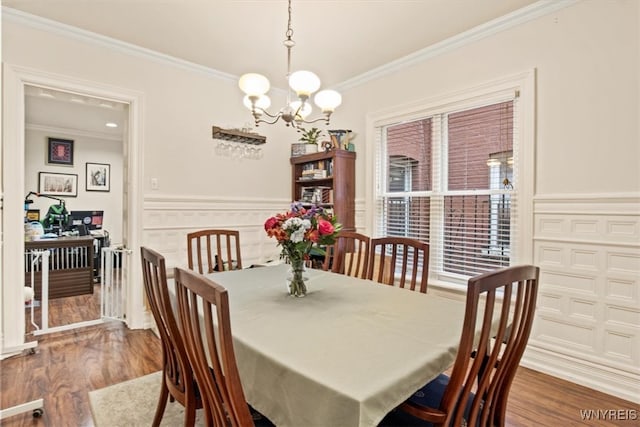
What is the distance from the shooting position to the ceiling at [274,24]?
243 centimetres

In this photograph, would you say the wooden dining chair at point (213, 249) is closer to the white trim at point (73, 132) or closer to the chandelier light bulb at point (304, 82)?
the chandelier light bulb at point (304, 82)

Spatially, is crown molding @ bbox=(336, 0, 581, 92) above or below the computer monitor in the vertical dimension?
above

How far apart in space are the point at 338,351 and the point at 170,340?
0.78 metres

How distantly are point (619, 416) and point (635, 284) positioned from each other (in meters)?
0.78

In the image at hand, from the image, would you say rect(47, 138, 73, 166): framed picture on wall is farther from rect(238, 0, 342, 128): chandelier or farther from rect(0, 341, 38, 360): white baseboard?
rect(238, 0, 342, 128): chandelier

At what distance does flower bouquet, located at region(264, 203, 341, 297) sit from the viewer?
1654 millimetres

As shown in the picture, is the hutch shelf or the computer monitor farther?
the computer monitor

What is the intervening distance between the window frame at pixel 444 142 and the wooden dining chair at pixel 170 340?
2.33m

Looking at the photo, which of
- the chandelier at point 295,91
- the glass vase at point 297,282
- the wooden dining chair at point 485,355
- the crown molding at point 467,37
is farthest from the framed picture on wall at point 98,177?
the wooden dining chair at point 485,355

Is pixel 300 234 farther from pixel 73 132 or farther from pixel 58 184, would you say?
pixel 73 132

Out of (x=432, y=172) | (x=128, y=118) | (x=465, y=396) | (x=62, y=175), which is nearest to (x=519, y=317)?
(x=465, y=396)

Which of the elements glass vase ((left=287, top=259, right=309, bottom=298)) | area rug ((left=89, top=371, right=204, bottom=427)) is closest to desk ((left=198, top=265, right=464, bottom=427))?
glass vase ((left=287, top=259, right=309, bottom=298))

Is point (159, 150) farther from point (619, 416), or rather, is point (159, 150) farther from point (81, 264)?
point (619, 416)

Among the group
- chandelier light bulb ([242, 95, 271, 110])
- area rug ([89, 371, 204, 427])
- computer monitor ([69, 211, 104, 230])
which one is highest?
chandelier light bulb ([242, 95, 271, 110])
